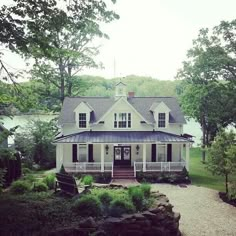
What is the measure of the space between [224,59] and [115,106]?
1163 cm

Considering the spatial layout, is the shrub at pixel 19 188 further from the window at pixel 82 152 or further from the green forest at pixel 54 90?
the window at pixel 82 152

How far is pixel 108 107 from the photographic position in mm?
30125

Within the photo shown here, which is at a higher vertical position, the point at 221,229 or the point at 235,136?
the point at 235,136

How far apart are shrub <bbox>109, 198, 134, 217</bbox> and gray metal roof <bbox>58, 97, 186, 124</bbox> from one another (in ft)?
52.9

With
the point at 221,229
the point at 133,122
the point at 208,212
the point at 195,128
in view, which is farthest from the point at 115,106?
the point at 195,128

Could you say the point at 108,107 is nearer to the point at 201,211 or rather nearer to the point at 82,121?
the point at 82,121

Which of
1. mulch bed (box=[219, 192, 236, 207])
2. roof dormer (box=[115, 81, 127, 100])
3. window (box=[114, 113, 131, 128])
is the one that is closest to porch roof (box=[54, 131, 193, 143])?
window (box=[114, 113, 131, 128])

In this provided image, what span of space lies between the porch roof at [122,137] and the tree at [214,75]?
7.49m

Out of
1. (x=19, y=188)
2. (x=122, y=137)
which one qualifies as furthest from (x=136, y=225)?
(x=122, y=137)

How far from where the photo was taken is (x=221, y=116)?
32.9 metres

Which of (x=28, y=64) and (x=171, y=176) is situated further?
(x=171, y=176)

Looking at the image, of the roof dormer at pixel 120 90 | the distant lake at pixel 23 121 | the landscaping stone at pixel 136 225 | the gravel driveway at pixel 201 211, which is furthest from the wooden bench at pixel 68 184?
the roof dormer at pixel 120 90

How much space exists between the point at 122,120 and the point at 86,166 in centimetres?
494

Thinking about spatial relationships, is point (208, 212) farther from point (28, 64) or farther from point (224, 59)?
point (224, 59)
